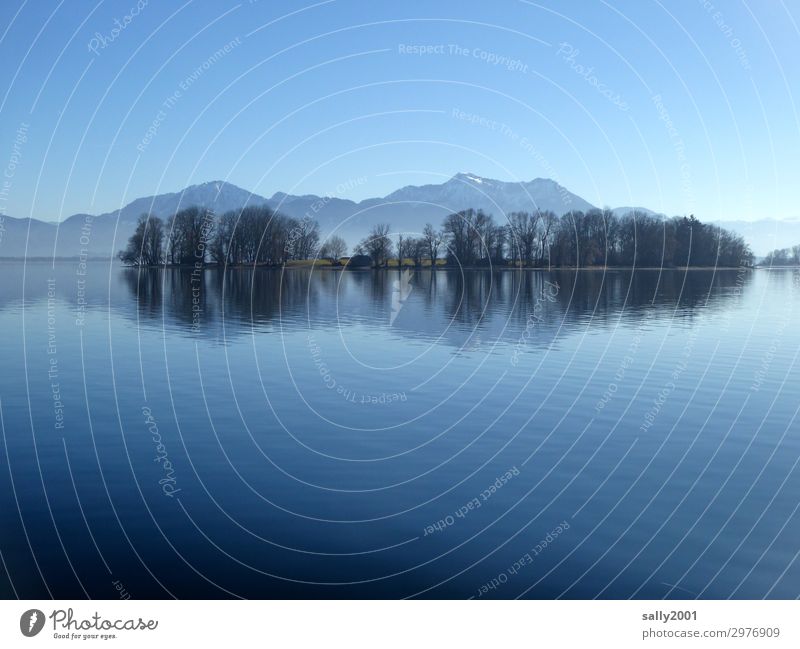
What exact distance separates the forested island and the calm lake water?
216ft

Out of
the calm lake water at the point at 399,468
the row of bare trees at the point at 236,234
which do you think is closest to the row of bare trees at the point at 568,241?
the row of bare trees at the point at 236,234

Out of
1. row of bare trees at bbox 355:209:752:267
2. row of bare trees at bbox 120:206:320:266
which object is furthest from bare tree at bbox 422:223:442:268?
row of bare trees at bbox 120:206:320:266

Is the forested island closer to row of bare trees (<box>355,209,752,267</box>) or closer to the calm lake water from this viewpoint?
row of bare trees (<box>355,209,752,267</box>)

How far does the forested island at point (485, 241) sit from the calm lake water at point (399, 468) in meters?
66.0

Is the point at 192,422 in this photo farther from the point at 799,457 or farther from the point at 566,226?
the point at 566,226

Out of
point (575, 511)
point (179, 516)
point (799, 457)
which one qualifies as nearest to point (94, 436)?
point (179, 516)

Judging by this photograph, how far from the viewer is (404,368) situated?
38.4 metres

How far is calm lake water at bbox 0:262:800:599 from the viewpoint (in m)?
15.4

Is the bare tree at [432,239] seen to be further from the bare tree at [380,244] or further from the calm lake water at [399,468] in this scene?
the calm lake water at [399,468]

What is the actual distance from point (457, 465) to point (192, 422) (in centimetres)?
913

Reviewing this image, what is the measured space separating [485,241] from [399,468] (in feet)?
369

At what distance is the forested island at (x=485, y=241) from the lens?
11800 cm

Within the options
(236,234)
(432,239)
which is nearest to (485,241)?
(432,239)

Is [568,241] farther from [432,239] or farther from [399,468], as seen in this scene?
[399,468]
